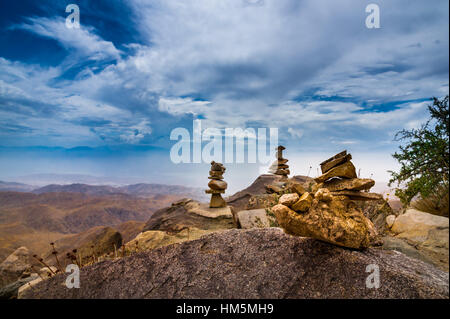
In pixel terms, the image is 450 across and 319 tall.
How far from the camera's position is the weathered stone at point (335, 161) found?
3535 millimetres

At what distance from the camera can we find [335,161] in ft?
11.8

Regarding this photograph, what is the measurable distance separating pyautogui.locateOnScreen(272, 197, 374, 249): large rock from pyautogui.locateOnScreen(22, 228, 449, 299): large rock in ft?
0.69

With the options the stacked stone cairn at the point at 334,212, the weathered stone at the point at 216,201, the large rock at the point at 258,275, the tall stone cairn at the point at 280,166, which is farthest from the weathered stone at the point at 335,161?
the tall stone cairn at the point at 280,166

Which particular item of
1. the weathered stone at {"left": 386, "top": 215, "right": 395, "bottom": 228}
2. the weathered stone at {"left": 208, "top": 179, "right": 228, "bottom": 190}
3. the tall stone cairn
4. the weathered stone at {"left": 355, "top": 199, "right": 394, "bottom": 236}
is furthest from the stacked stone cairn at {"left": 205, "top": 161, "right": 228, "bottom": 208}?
the tall stone cairn

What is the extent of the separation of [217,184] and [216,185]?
0.07m

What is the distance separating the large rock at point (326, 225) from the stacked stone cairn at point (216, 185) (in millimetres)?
6740

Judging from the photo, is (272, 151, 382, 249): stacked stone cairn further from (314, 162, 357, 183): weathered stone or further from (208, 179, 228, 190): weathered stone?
(208, 179, 228, 190): weathered stone

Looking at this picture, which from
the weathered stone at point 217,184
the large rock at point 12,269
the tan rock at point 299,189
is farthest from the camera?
the weathered stone at point 217,184

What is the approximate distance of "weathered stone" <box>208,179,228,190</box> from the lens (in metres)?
9.85

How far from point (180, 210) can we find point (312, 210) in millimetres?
8815

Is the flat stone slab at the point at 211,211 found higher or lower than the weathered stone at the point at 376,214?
lower

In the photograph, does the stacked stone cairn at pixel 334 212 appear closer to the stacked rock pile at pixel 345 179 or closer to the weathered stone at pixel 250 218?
the stacked rock pile at pixel 345 179
